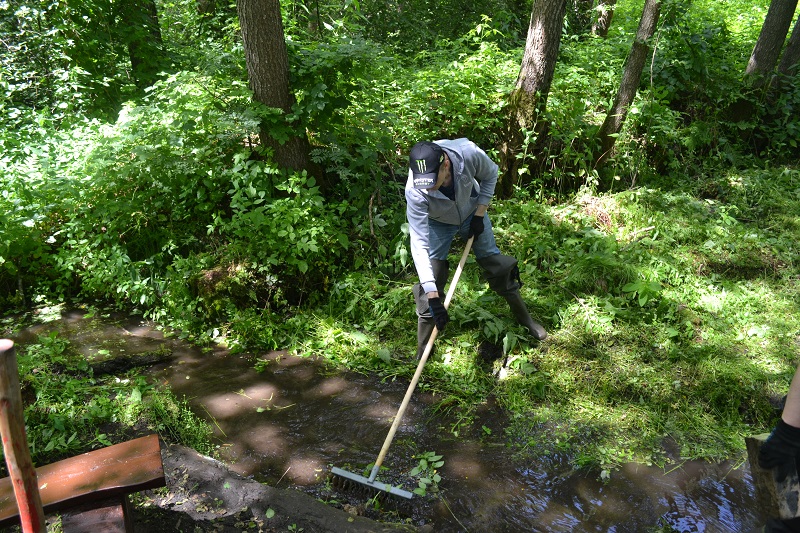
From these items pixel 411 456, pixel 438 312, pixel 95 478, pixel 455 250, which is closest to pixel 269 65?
pixel 455 250

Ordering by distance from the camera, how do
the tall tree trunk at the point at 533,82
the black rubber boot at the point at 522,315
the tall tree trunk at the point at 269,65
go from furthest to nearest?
the tall tree trunk at the point at 533,82 → the tall tree trunk at the point at 269,65 → the black rubber boot at the point at 522,315

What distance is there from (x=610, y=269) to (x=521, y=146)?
2.25 m

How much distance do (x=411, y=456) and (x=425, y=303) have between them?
1.37 meters

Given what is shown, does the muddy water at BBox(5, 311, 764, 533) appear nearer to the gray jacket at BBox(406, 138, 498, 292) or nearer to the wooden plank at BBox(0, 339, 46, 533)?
the gray jacket at BBox(406, 138, 498, 292)

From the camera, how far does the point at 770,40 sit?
7.73 metres

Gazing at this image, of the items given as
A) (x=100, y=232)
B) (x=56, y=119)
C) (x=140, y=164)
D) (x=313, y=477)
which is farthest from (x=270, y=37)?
(x=313, y=477)

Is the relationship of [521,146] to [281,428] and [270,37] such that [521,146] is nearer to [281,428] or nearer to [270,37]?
[270,37]

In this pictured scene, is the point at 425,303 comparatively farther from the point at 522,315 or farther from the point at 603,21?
the point at 603,21

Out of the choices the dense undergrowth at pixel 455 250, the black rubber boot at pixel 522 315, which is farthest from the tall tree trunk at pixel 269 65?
the black rubber boot at pixel 522 315

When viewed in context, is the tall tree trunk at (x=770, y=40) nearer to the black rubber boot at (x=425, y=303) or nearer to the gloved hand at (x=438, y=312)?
the black rubber boot at (x=425, y=303)

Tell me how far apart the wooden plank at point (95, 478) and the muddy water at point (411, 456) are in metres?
1.16

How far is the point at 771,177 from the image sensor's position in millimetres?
7250

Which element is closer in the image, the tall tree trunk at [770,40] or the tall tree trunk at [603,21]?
the tall tree trunk at [770,40]

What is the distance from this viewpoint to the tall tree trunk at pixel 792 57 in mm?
8031
